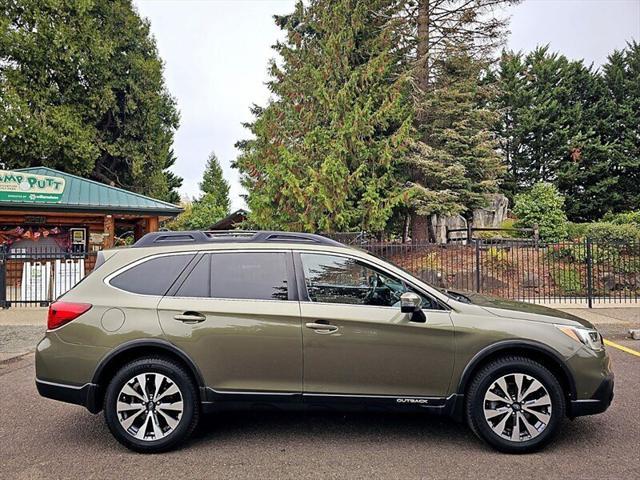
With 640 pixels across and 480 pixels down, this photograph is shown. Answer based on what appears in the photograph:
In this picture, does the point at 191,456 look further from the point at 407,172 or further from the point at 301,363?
the point at 407,172

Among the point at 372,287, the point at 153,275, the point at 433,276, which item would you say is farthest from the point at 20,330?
the point at 433,276

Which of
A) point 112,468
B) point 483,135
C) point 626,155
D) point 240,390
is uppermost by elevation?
point 626,155

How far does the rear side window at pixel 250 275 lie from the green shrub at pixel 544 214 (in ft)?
52.7

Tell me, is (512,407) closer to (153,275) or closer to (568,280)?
(153,275)

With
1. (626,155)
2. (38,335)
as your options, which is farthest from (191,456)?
(626,155)

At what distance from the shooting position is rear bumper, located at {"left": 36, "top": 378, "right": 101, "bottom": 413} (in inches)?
147

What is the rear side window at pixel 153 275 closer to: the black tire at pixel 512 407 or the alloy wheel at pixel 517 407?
the black tire at pixel 512 407

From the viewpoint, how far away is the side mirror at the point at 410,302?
3650 millimetres

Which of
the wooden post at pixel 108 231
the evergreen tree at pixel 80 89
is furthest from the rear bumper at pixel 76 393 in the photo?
the evergreen tree at pixel 80 89

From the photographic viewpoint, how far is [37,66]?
83.0ft

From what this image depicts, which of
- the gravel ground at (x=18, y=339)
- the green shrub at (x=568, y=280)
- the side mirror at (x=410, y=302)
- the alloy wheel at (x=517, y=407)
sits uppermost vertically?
the side mirror at (x=410, y=302)

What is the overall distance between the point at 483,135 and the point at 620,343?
1126 cm

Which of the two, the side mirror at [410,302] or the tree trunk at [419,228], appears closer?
the side mirror at [410,302]

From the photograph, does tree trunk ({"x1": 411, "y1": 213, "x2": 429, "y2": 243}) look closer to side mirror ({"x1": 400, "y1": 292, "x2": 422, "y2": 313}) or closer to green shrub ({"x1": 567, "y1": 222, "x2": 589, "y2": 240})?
green shrub ({"x1": 567, "y1": 222, "x2": 589, "y2": 240})
